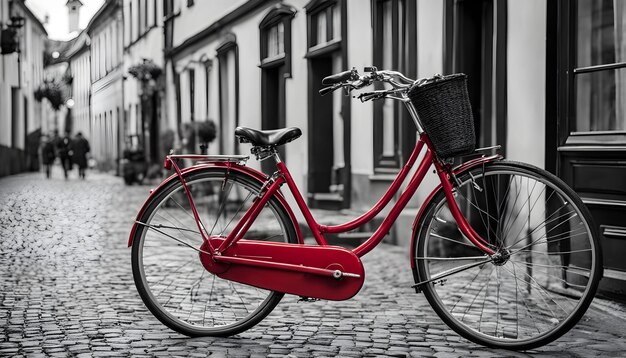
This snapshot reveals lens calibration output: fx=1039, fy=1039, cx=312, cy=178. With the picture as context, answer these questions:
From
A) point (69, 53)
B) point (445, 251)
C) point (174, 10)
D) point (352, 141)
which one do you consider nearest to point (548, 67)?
point (445, 251)

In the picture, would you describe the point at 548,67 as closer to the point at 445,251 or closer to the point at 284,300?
the point at 445,251

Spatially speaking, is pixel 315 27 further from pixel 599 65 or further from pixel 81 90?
pixel 81 90

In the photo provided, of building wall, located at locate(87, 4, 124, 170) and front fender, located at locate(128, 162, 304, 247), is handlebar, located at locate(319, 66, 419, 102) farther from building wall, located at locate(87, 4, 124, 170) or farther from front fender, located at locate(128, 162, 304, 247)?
building wall, located at locate(87, 4, 124, 170)

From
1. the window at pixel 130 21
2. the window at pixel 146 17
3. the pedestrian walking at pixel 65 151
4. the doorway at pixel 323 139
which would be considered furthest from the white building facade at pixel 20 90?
the doorway at pixel 323 139

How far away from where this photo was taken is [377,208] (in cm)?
476

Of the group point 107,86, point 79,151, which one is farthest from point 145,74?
point 107,86

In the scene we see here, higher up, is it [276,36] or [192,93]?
[276,36]

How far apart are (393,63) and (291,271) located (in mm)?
6980

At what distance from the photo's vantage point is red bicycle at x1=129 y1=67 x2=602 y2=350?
4.57 m

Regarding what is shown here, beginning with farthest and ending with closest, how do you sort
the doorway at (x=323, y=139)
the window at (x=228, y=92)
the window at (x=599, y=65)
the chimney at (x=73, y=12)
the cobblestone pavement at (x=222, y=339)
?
1. the chimney at (x=73, y=12)
2. the window at (x=228, y=92)
3. the doorway at (x=323, y=139)
4. the window at (x=599, y=65)
5. the cobblestone pavement at (x=222, y=339)

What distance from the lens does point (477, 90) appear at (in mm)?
9867

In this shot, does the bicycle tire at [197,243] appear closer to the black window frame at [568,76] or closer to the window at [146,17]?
the black window frame at [568,76]

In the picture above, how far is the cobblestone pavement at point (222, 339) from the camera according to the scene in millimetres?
4711

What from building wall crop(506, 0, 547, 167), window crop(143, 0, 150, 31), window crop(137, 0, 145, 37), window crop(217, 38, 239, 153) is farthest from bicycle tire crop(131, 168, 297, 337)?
window crop(137, 0, 145, 37)
